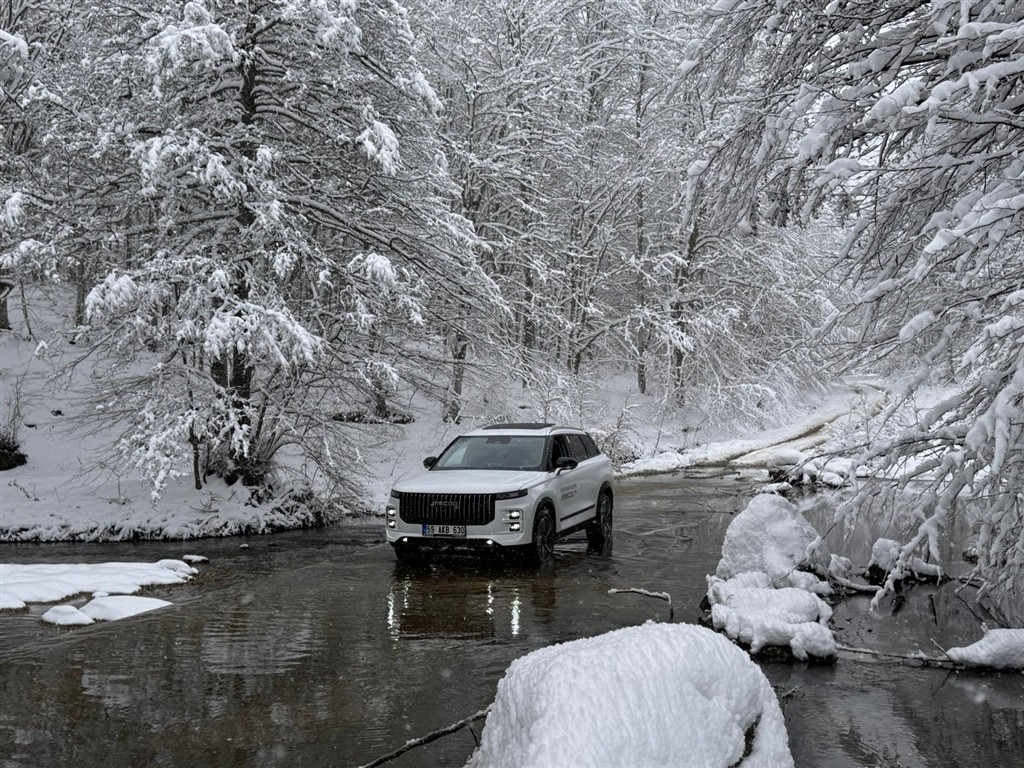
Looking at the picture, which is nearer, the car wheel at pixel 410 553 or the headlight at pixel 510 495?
the headlight at pixel 510 495

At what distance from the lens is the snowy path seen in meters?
28.8

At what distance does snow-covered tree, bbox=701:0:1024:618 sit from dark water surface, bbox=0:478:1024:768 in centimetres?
131

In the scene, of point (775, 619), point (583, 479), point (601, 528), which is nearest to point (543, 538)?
point (583, 479)

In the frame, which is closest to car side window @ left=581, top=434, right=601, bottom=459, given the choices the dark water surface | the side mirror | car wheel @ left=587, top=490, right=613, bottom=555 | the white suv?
the white suv

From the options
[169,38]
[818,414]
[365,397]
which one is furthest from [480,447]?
[818,414]

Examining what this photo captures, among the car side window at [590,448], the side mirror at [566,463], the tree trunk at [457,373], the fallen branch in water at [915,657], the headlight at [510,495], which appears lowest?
the fallen branch in water at [915,657]

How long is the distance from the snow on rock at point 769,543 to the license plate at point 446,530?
124 inches

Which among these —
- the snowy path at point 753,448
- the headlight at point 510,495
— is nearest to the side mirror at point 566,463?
the headlight at point 510,495

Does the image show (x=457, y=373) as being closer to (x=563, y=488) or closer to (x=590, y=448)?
(x=590, y=448)

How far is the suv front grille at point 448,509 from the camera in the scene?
39.5 ft

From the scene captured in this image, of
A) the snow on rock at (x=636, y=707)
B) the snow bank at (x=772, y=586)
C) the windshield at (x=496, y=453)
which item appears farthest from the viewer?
the windshield at (x=496, y=453)

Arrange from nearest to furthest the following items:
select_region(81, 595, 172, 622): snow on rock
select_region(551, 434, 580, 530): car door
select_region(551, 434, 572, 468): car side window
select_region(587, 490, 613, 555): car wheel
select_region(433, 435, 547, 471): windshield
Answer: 1. select_region(81, 595, 172, 622): snow on rock
2. select_region(551, 434, 580, 530): car door
3. select_region(433, 435, 547, 471): windshield
4. select_region(551, 434, 572, 468): car side window
5. select_region(587, 490, 613, 555): car wheel

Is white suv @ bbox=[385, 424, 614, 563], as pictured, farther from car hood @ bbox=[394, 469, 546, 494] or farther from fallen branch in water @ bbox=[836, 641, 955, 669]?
fallen branch in water @ bbox=[836, 641, 955, 669]

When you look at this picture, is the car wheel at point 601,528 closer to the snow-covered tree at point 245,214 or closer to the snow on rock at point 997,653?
the snow-covered tree at point 245,214
